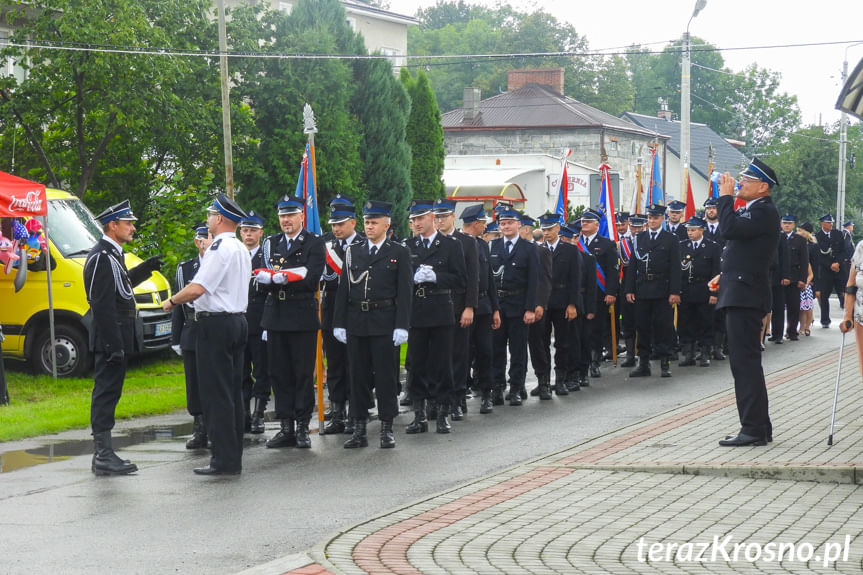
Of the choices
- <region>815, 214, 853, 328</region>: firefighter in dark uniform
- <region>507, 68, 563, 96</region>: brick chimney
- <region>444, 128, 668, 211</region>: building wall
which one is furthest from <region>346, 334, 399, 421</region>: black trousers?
<region>507, 68, 563, 96</region>: brick chimney

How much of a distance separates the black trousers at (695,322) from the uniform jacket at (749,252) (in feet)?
23.8

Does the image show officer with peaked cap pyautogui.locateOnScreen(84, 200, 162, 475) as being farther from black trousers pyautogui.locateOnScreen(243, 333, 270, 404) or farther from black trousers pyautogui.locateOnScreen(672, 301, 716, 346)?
black trousers pyautogui.locateOnScreen(672, 301, 716, 346)

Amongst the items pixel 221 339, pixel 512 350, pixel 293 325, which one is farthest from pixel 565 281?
pixel 221 339

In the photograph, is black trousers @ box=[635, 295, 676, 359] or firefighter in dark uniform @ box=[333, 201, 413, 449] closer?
firefighter in dark uniform @ box=[333, 201, 413, 449]

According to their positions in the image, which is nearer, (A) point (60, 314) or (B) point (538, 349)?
(B) point (538, 349)

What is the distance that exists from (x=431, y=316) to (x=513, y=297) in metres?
2.38

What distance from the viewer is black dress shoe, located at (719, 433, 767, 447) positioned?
31.2 feet

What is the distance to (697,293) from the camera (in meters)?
16.9

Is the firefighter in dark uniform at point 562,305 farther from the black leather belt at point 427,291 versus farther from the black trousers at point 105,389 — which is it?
the black trousers at point 105,389

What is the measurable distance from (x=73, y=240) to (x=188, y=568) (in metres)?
10.5

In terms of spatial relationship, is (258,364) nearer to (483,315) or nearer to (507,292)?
(483,315)

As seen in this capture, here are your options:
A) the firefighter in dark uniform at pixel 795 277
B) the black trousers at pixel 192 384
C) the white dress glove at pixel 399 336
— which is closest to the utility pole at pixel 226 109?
the firefighter in dark uniform at pixel 795 277

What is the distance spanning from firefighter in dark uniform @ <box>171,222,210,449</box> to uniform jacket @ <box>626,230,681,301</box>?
22.6ft

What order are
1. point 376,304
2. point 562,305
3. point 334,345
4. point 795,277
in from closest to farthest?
point 376,304
point 334,345
point 562,305
point 795,277
